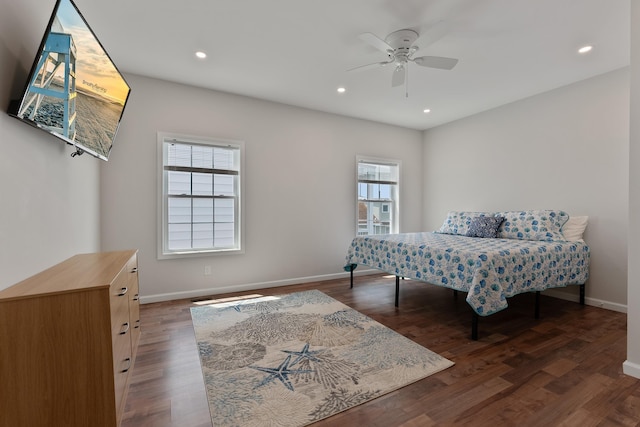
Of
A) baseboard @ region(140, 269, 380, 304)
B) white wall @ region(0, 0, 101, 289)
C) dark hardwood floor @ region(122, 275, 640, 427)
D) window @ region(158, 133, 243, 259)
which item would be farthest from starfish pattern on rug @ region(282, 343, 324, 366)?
window @ region(158, 133, 243, 259)

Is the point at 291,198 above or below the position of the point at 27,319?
above

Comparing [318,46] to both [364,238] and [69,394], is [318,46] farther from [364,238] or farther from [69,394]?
[69,394]

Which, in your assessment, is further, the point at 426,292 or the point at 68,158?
the point at 426,292

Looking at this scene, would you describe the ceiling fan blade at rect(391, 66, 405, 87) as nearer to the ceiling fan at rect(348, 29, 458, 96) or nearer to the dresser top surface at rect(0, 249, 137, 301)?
the ceiling fan at rect(348, 29, 458, 96)

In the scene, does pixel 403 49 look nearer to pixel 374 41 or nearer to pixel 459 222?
pixel 374 41

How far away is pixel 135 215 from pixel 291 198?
2082 millimetres

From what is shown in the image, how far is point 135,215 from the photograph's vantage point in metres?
3.44

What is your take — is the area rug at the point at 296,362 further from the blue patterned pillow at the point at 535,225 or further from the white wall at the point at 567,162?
the white wall at the point at 567,162

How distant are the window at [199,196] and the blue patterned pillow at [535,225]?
3.77 m

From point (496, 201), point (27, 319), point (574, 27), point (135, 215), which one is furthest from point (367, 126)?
point (27, 319)

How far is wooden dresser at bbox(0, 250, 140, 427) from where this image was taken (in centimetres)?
120

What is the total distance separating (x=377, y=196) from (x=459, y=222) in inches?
59.9

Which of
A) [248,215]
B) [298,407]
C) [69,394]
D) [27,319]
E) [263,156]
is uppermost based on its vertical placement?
[263,156]

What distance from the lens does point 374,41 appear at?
2.41 metres
